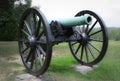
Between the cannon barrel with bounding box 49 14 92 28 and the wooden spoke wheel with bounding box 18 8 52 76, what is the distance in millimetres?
591

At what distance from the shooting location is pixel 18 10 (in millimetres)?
15797

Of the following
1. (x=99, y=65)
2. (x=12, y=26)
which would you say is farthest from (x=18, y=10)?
(x=99, y=65)

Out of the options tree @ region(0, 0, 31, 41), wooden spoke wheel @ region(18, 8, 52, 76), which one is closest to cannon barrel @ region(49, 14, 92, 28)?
wooden spoke wheel @ region(18, 8, 52, 76)

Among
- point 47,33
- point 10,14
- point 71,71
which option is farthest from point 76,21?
point 10,14

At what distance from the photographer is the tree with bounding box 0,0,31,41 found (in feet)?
46.4

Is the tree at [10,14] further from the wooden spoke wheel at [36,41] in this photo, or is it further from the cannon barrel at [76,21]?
the cannon barrel at [76,21]

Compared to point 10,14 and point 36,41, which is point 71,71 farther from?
point 10,14

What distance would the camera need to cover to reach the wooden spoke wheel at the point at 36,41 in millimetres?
7008

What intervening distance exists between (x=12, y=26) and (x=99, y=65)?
10082mm

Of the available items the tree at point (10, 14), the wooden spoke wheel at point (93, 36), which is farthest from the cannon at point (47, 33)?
the tree at point (10, 14)

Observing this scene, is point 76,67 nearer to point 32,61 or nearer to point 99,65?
point 99,65

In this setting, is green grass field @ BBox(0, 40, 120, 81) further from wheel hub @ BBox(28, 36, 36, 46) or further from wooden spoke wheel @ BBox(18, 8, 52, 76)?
wheel hub @ BBox(28, 36, 36, 46)

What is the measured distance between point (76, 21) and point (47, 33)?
109cm

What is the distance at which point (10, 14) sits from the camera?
15.4 m
